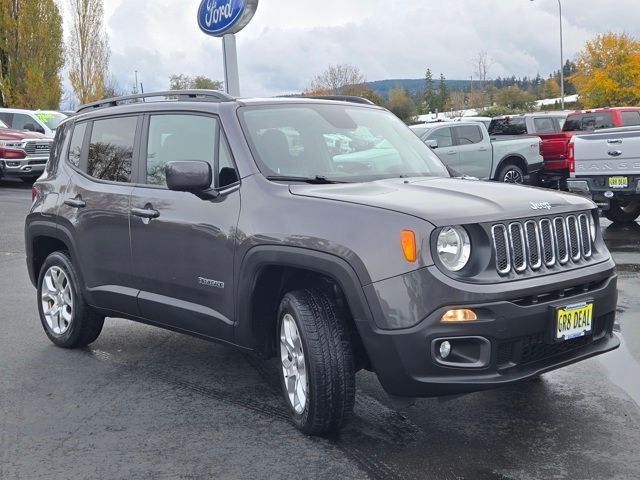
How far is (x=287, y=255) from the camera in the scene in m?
4.18

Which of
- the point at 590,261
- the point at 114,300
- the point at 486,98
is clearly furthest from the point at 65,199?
the point at 486,98

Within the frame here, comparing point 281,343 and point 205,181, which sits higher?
point 205,181

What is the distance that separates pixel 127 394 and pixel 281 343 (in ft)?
A: 4.09

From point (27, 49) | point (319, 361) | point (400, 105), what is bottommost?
point (319, 361)

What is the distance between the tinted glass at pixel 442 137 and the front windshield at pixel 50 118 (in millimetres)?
11118

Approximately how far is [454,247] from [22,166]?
1862 cm

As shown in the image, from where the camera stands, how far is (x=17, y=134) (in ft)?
68.0

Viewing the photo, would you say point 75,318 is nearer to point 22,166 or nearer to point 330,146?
point 330,146

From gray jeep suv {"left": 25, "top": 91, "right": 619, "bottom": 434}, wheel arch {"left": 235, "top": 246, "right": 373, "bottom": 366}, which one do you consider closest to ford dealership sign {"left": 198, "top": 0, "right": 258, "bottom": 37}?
gray jeep suv {"left": 25, "top": 91, "right": 619, "bottom": 434}

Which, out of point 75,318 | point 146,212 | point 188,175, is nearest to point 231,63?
point 75,318

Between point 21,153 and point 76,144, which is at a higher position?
point 76,144

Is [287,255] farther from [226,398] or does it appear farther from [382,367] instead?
[226,398]

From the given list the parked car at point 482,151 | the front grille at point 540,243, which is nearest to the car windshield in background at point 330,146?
the front grille at point 540,243

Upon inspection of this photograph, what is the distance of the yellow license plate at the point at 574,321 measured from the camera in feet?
12.8
